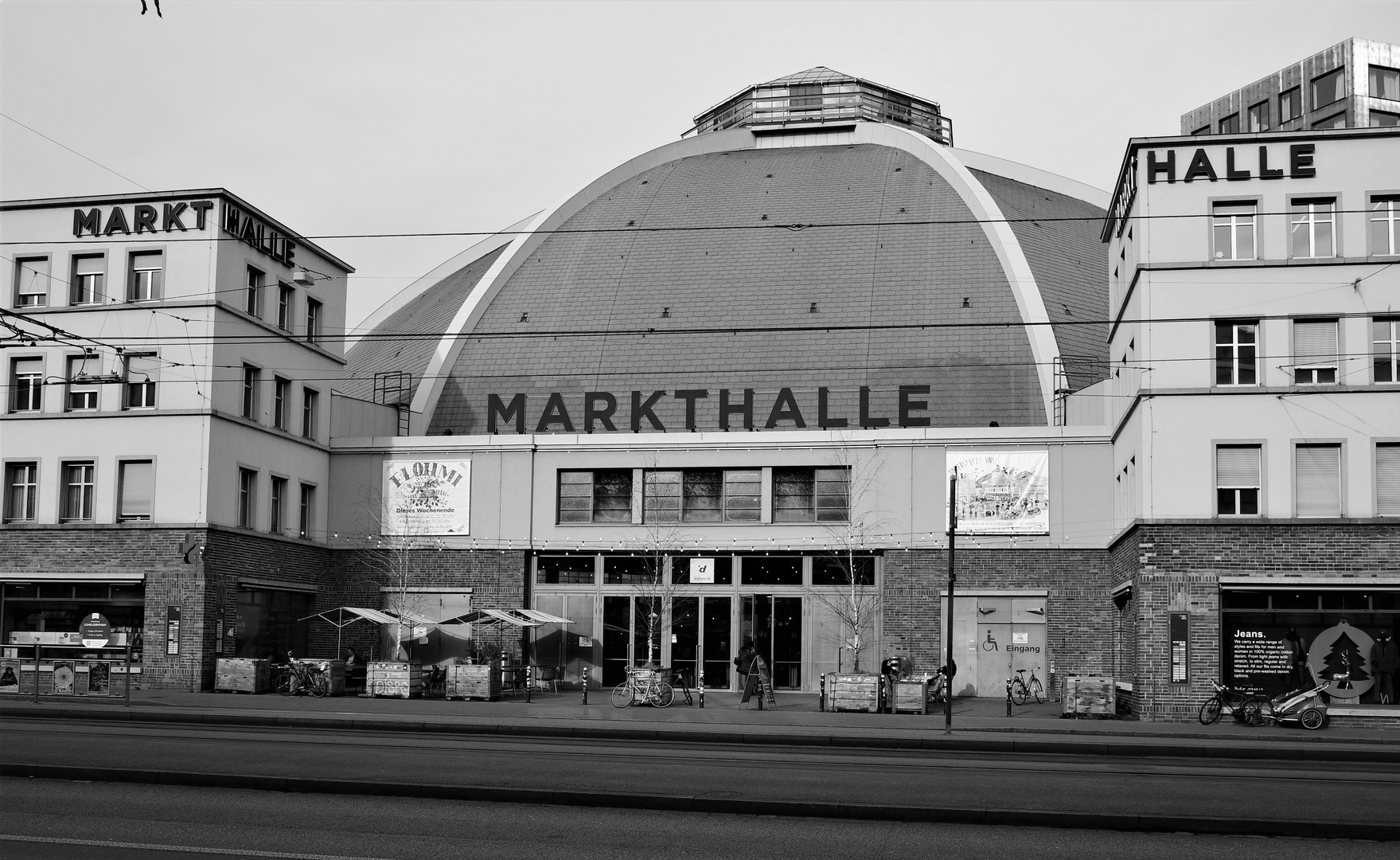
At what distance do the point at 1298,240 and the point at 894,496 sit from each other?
14280mm

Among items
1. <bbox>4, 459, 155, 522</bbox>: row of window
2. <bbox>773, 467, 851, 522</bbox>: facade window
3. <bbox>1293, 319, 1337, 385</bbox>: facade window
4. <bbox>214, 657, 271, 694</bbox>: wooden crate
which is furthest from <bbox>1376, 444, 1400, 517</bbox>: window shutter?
<bbox>4, 459, 155, 522</bbox>: row of window

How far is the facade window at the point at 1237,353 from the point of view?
34688mm

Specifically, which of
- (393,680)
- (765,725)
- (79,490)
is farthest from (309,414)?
(765,725)

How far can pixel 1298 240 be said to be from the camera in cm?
3478

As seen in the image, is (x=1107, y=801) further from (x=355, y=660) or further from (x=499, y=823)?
(x=355, y=660)

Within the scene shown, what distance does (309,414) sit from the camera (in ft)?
154

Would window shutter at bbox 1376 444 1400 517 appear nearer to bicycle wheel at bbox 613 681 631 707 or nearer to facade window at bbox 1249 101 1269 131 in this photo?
bicycle wheel at bbox 613 681 631 707

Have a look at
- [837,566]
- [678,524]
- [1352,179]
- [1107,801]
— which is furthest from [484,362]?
[1107,801]

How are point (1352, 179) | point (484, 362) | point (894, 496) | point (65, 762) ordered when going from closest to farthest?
1. point (65, 762)
2. point (1352, 179)
3. point (894, 496)
4. point (484, 362)

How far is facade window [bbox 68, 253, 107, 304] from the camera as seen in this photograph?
41625mm

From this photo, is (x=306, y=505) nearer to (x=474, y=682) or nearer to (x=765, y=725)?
(x=474, y=682)

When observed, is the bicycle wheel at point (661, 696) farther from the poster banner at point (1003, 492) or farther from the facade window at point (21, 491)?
the facade window at point (21, 491)

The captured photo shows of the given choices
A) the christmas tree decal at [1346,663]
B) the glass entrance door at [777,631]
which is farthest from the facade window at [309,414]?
the christmas tree decal at [1346,663]

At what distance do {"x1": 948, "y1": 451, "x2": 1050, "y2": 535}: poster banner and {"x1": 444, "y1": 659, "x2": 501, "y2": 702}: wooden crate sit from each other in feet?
47.9
